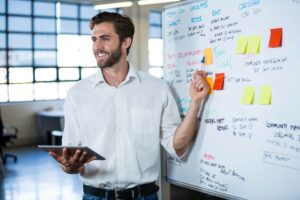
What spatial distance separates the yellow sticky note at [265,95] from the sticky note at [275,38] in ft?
0.63

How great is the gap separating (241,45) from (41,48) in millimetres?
7532

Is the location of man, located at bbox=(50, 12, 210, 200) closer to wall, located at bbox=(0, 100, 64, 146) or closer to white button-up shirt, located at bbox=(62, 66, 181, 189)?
white button-up shirt, located at bbox=(62, 66, 181, 189)

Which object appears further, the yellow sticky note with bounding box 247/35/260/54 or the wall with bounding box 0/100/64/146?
the wall with bounding box 0/100/64/146

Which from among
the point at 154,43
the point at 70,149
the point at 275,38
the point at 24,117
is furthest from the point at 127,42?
the point at 154,43

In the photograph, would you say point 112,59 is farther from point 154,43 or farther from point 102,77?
point 154,43

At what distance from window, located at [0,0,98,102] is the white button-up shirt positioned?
6.80m

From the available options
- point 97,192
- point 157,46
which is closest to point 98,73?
point 97,192

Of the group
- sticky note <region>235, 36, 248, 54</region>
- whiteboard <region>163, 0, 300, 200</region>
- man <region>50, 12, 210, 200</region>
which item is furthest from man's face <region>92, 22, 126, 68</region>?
sticky note <region>235, 36, 248, 54</region>

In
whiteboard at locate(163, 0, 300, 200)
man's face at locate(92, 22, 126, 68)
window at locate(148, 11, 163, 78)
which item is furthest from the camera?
window at locate(148, 11, 163, 78)

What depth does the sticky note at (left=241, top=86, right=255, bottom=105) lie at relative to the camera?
1781 millimetres

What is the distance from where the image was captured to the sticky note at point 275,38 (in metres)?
1.66

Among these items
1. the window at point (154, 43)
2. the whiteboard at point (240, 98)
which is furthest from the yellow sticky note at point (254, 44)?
the window at point (154, 43)

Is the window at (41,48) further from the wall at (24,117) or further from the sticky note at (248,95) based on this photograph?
the sticky note at (248,95)

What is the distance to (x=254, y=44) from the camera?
1.77 meters
